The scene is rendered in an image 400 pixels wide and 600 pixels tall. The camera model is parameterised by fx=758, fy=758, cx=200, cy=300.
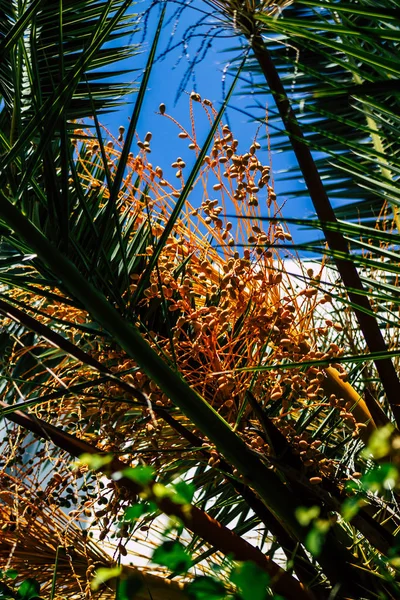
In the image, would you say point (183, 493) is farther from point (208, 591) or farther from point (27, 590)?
point (27, 590)

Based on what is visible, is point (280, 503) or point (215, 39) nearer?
point (280, 503)

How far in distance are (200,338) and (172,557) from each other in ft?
1.99

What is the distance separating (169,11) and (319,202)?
0.40 metres

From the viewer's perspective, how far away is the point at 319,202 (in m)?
1.08

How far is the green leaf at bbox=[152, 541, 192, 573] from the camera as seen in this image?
0.43m

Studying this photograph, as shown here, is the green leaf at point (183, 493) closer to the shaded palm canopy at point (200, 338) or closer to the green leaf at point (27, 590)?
the shaded palm canopy at point (200, 338)

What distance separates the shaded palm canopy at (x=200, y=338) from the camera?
0.70 m

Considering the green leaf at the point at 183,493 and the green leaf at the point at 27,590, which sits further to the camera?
the green leaf at the point at 27,590

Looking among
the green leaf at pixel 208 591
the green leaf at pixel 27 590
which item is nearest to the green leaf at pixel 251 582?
the green leaf at pixel 208 591

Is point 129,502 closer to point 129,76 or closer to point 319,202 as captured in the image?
point 319,202

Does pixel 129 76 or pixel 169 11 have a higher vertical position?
pixel 129 76

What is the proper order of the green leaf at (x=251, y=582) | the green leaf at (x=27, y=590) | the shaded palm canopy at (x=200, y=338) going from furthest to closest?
1. the shaded palm canopy at (x=200, y=338)
2. the green leaf at (x=27, y=590)
3. the green leaf at (x=251, y=582)

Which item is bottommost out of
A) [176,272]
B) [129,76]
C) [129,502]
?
[129,502]

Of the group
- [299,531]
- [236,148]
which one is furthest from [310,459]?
[236,148]
